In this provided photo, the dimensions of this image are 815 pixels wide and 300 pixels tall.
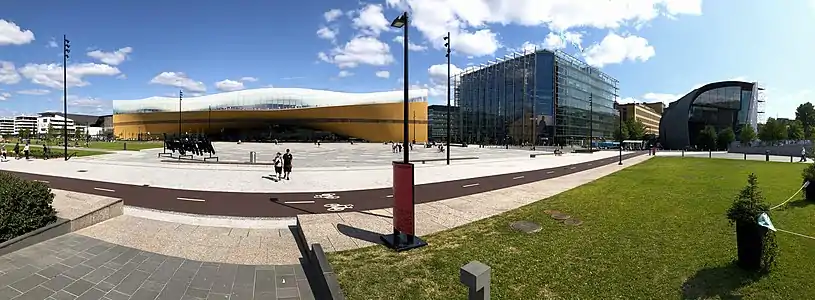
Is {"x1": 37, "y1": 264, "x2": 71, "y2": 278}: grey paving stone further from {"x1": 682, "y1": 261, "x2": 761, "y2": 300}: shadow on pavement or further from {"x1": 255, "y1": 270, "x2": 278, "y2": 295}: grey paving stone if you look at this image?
{"x1": 682, "y1": 261, "x2": 761, "y2": 300}: shadow on pavement

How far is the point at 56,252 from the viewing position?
259 inches

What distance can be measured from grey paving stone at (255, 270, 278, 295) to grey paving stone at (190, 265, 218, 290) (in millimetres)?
631

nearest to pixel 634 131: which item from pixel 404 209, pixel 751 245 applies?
pixel 751 245

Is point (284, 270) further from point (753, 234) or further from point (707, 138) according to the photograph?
point (707, 138)

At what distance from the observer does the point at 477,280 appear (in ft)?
11.4

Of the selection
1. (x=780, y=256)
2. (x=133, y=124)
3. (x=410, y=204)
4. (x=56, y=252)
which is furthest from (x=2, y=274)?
(x=133, y=124)

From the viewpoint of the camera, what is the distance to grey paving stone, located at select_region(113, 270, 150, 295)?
5152 mm

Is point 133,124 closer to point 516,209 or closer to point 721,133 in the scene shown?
point 516,209

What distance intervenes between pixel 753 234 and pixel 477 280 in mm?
4162

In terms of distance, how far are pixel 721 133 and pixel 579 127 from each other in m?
26.9

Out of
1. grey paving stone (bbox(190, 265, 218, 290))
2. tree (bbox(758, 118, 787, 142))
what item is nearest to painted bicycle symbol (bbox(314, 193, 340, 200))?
grey paving stone (bbox(190, 265, 218, 290))

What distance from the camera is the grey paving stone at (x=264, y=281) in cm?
529

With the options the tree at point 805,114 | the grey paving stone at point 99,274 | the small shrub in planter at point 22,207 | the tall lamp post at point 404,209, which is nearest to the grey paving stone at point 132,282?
the grey paving stone at point 99,274

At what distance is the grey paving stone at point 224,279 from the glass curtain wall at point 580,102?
79.7m
